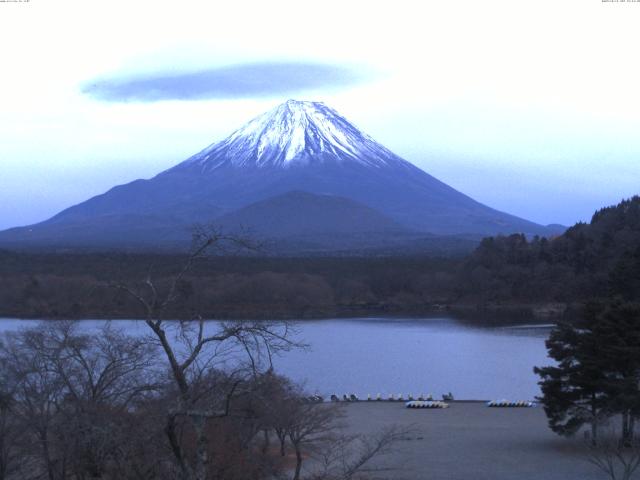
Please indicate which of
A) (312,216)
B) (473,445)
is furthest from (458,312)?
(312,216)

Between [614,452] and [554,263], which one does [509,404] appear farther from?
[554,263]

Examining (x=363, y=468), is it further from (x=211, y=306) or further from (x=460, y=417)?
(x=211, y=306)

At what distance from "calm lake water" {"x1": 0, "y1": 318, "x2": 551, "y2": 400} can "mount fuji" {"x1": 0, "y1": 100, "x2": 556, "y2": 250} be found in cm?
7159

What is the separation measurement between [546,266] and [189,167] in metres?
113

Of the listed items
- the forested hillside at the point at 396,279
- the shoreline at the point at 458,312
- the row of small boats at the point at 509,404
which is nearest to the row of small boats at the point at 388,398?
the row of small boats at the point at 509,404

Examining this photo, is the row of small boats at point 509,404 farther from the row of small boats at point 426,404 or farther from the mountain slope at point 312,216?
the mountain slope at point 312,216

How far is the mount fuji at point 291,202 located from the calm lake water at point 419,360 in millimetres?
71591

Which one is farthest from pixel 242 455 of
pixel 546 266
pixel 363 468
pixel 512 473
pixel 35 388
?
pixel 546 266

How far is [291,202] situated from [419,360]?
105 m

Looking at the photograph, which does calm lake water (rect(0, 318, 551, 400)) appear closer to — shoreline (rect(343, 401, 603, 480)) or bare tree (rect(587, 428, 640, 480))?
shoreline (rect(343, 401, 603, 480))

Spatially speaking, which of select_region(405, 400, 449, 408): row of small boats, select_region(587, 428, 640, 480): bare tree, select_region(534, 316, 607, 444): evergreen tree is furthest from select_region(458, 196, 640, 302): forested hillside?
select_region(587, 428, 640, 480): bare tree

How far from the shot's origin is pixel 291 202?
136625 millimetres

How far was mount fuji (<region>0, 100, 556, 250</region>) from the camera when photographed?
4948 inches

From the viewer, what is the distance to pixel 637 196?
68.8 meters
